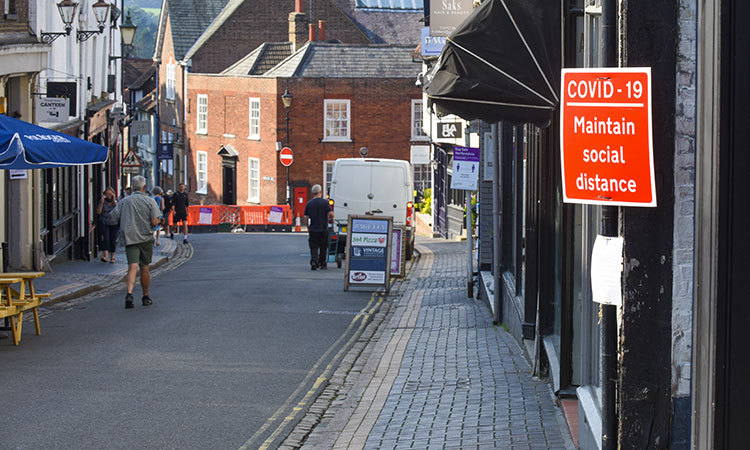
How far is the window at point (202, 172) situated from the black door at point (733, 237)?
52.3 m

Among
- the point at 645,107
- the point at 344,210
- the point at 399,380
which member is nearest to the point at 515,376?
the point at 399,380

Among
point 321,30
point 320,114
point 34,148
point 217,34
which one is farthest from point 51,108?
point 217,34

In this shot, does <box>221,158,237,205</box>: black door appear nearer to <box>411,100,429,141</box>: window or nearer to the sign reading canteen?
<box>411,100,429,141</box>: window

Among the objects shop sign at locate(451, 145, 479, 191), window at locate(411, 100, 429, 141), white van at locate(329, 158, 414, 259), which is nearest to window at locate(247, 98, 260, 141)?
window at locate(411, 100, 429, 141)

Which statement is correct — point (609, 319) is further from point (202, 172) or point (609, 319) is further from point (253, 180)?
point (202, 172)

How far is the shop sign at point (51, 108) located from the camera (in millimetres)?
19531

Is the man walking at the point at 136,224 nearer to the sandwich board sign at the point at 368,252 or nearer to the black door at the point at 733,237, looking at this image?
the sandwich board sign at the point at 368,252

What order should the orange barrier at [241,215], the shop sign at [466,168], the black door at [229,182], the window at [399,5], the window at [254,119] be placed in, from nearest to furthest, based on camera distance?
the shop sign at [466,168], the orange barrier at [241,215], the window at [254,119], the black door at [229,182], the window at [399,5]

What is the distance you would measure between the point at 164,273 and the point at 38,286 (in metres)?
5.33

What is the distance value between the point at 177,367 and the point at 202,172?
46.4 meters

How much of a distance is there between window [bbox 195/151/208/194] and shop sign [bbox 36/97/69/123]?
3606cm

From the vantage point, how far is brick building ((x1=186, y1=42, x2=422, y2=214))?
50.1m

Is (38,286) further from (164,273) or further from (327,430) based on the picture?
(327,430)

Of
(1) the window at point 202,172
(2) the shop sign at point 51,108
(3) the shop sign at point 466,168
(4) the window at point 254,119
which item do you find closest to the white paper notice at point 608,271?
(3) the shop sign at point 466,168
